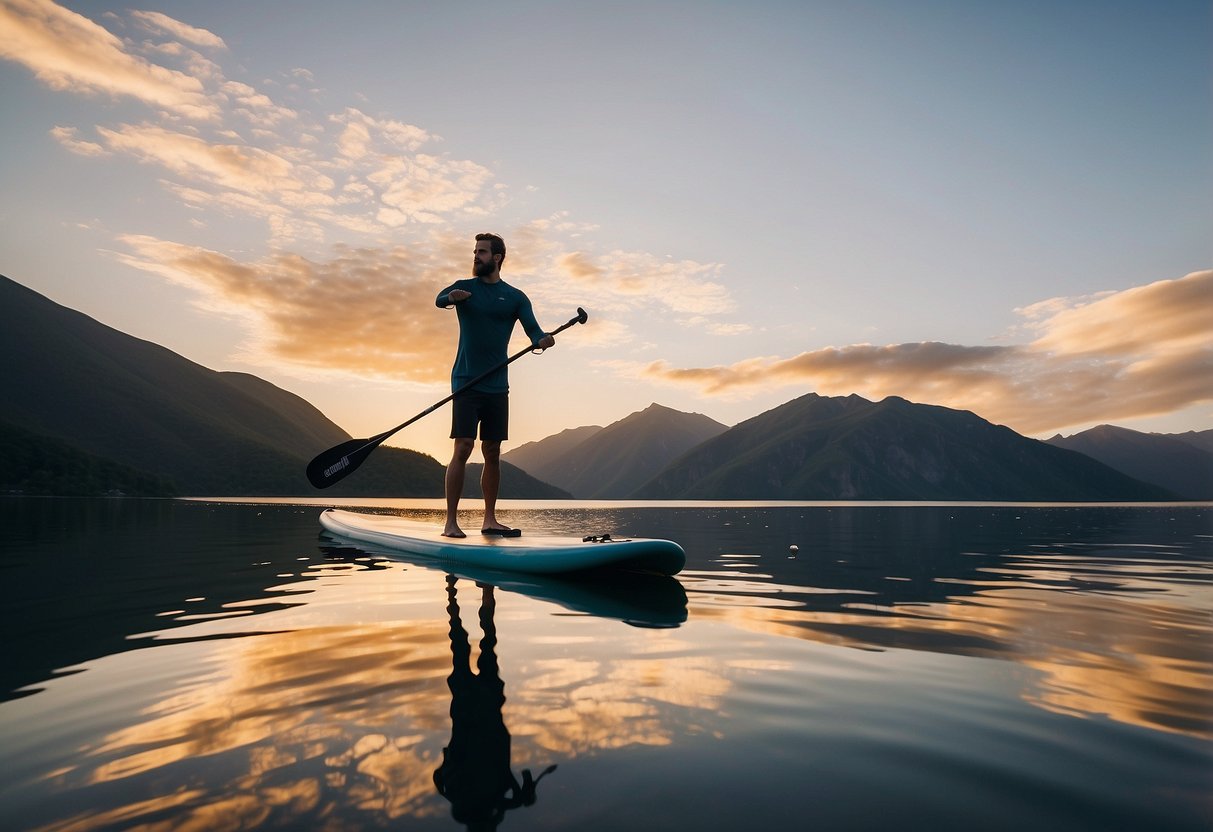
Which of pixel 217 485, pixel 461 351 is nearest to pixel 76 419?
pixel 217 485

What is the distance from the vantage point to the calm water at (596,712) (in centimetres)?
242

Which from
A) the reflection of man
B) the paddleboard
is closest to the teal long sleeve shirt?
the paddleboard

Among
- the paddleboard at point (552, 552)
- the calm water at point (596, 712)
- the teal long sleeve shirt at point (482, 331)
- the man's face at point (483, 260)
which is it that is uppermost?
the man's face at point (483, 260)

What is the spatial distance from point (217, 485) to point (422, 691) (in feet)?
654

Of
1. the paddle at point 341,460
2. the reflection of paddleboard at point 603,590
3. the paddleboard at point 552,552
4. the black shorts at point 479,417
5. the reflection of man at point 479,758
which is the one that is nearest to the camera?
the reflection of man at point 479,758

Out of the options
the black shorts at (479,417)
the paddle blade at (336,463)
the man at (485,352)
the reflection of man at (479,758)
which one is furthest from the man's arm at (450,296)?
the reflection of man at (479,758)

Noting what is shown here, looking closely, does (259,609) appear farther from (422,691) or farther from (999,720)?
(999,720)

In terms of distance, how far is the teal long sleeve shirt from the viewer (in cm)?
1034

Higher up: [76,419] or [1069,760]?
[76,419]

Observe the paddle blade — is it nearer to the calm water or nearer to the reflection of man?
the calm water

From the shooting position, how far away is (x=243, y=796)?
248 cm

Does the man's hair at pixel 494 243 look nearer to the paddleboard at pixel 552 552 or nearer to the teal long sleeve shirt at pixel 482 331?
the teal long sleeve shirt at pixel 482 331

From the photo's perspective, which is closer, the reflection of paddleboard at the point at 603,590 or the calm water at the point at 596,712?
the calm water at the point at 596,712

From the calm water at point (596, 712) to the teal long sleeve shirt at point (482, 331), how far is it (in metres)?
3.84
